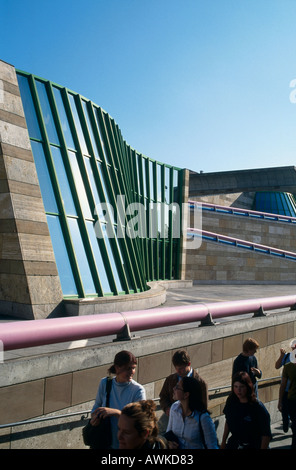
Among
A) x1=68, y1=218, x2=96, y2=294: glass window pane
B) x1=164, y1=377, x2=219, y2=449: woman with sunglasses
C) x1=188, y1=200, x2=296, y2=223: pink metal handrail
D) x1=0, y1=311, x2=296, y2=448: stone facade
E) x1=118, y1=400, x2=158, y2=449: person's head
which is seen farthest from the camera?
x1=188, y1=200, x2=296, y2=223: pink metal handrail

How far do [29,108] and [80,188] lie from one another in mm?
2581

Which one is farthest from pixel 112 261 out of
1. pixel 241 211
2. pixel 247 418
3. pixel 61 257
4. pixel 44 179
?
pixel 241 211

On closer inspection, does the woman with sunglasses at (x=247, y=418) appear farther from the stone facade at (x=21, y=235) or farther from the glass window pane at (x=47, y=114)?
the glass window pane at (x=47, y=114)

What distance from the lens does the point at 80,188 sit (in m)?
11.9

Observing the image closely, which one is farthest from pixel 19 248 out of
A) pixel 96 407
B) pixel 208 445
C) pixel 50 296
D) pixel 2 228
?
pixel 208 445

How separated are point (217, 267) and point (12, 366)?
21.5 meters

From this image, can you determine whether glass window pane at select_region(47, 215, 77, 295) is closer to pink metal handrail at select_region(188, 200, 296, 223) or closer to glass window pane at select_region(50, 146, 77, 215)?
glass window pane at select_region(50, 146, 77, 215)

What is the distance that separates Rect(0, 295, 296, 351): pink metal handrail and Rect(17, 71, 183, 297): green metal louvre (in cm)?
358

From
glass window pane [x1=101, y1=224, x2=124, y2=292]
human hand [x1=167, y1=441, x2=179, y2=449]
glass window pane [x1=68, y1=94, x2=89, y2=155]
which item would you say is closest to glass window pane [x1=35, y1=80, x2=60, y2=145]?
glass window pane [x1=68, y1=94, x2=89, y2=155]

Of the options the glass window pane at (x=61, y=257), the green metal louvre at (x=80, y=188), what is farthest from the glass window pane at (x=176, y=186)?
the glass window pane at (x=61, y=257)

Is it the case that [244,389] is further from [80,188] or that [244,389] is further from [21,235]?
[80,188]

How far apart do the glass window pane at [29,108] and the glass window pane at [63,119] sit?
1.08 metres

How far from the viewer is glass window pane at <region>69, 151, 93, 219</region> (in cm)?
1171

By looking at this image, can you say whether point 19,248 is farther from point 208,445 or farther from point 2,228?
point 208,445
